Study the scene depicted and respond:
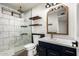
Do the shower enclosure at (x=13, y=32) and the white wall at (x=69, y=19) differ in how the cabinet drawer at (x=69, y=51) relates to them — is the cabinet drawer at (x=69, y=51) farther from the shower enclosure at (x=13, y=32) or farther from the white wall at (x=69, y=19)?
Answer: the shower enclosure at (x=13, y=32)

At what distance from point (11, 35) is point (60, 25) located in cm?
86

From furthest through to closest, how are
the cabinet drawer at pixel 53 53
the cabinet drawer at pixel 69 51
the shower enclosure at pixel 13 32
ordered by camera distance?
the shower enclosure at pixel 13 32 → the cabinet drawer at pixel 53 53 → the cabinet drawer at pixel 69 51

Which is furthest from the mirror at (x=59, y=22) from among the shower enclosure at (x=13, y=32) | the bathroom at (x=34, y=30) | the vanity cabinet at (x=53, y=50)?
the shower enclosure at (x=13, y=32)

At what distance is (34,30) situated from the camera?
55.2 inches

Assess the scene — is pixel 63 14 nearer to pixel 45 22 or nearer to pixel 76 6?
pixel 76 6

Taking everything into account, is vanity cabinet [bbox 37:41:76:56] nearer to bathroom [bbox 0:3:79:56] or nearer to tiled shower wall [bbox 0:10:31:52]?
bathroom [bbox 0:3:79:56]

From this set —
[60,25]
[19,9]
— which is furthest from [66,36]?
[19,9]

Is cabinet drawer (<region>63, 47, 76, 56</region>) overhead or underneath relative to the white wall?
underneath

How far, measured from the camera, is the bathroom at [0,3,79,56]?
4.36 feet

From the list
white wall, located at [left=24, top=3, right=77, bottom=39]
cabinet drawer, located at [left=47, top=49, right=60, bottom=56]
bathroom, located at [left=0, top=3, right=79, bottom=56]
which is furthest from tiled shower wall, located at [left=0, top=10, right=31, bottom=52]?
cabinet drawer, located at [left=47, top=49, right=60, bottom=56]

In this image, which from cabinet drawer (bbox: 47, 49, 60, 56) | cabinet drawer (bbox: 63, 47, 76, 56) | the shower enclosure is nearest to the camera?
cabinet drawer (bbox: 63, 47, 76, 56)

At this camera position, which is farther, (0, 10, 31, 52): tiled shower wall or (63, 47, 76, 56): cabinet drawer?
(0, 10, 31, 52): tiled shower wall

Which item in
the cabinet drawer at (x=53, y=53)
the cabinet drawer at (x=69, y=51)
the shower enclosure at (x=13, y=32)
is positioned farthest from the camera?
the shower enclosure at (x=13, y=32)

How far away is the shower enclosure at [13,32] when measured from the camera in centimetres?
137
